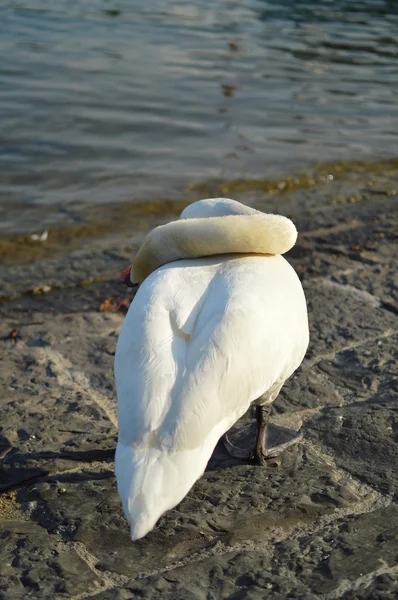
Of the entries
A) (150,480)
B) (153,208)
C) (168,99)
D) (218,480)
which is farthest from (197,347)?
(168,99)

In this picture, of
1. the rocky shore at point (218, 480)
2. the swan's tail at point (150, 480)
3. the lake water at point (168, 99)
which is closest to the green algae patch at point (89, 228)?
the lake water at point (168, 99)

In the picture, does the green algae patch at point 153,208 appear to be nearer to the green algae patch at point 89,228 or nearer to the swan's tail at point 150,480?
the green algae patch at point 89,228

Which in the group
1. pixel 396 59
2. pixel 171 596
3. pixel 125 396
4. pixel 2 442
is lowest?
pixel 396 59

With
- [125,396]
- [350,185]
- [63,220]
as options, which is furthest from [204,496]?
[350,185]

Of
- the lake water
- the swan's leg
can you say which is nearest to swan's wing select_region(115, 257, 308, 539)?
the swan's leg

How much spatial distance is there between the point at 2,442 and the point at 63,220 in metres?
4.21

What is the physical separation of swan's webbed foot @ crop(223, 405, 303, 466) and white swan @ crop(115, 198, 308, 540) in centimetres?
1

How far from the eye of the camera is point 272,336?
2908mm

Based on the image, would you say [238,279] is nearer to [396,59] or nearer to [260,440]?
[260,440]

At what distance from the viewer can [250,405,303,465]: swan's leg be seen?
128 inches

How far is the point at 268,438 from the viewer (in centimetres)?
330

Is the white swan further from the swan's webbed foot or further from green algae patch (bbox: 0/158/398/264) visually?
green algae patch (bbox: 0/158/398/264)

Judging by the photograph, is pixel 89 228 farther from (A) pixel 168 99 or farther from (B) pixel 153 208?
(A) pixel 168 99

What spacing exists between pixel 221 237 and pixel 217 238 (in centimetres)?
2
